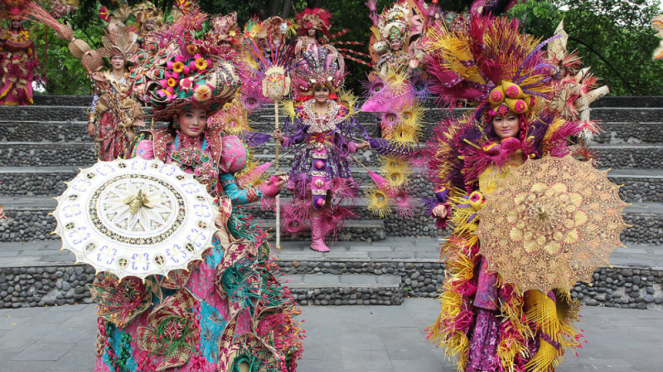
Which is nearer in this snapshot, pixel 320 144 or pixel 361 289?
pixel 361 289

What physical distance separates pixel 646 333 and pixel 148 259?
4190 mm

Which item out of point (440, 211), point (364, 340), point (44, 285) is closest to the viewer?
point (440, 211)

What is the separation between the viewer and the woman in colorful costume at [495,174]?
358 centimetres

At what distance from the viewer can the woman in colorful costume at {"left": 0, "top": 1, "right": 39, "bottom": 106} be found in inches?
442

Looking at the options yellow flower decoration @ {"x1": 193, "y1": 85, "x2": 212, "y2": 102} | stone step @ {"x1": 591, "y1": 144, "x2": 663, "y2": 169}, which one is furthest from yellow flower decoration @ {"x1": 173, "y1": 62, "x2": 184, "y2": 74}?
stone step @ {"x1": 591, "y1": 144, "x2": 663, "y2": 169}

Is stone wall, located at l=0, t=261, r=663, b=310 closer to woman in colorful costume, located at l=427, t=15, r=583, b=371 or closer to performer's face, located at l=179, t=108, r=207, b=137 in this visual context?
woman in colorful costume, located at l=427, t=15, r=583, b=371

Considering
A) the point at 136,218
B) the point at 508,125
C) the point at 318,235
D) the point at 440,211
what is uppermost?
the point at 508,125

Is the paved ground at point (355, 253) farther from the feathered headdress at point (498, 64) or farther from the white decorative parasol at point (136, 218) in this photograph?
the white decorative parasol at point (136, 218)

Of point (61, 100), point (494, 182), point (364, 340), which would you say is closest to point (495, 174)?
point (494, 182)

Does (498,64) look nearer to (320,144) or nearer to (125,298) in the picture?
(125,298)

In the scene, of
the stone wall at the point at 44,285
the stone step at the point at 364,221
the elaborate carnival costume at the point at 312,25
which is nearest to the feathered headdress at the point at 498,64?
the stone step at the point at 364,221

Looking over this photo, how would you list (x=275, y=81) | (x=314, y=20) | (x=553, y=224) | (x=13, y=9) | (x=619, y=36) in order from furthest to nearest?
(x=619, y=36), (x=13, y=9), (x=314, y=20), (x=275, y=81), (x=553, y=224)

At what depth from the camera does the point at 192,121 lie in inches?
132

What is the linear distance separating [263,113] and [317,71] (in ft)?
16.5
